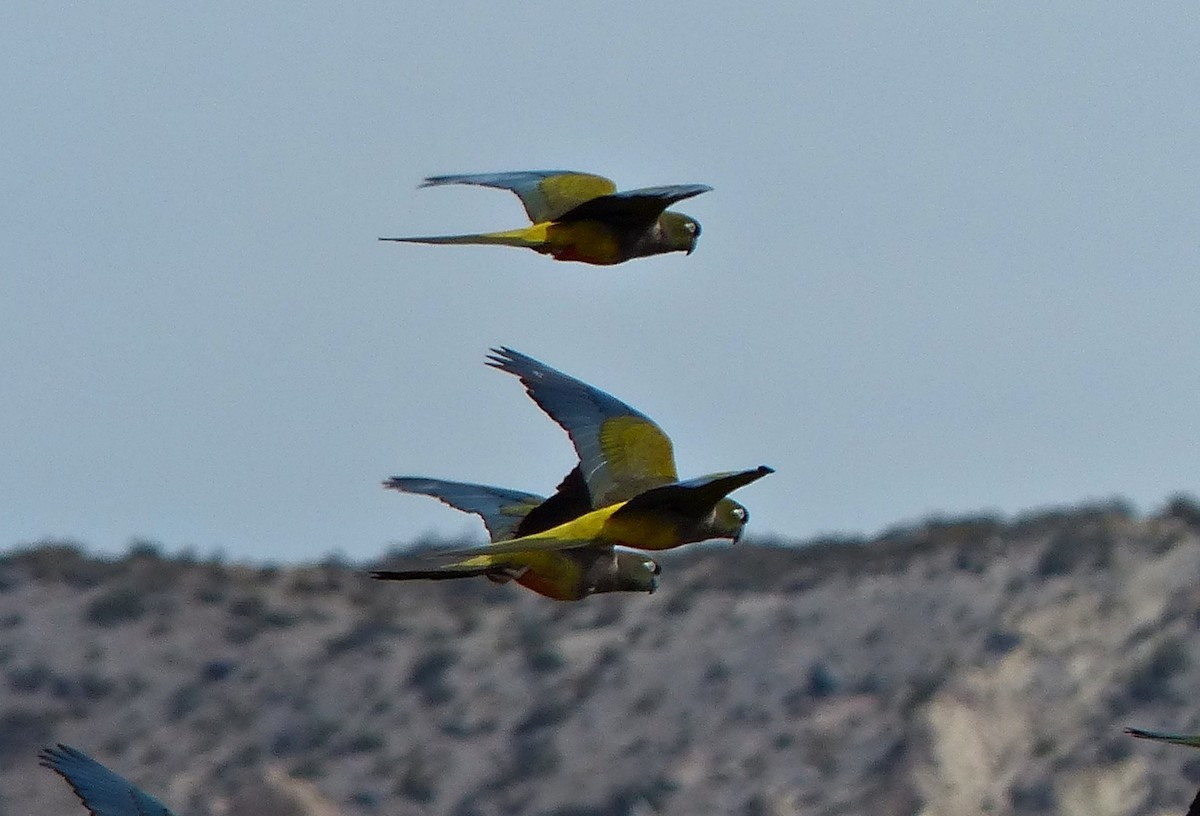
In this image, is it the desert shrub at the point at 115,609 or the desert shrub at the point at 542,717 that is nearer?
the desert shrub at the point at 542,717

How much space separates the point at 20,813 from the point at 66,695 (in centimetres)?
585

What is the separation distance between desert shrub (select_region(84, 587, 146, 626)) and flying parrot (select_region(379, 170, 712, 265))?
4617cm

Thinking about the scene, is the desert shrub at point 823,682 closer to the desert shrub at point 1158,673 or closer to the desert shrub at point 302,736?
the desert shrub at point 1158,673

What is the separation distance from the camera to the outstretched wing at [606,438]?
16852 millimetres

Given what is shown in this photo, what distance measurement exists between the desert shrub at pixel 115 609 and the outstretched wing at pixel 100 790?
4622 centimetres

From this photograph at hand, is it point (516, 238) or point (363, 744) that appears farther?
point (363, 744)

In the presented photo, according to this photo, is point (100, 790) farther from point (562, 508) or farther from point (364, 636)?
point (364, 636)

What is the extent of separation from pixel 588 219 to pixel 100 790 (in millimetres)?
4892

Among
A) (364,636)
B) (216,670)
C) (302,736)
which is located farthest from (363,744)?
(216,670)

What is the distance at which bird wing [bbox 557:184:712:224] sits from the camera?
53.9ft

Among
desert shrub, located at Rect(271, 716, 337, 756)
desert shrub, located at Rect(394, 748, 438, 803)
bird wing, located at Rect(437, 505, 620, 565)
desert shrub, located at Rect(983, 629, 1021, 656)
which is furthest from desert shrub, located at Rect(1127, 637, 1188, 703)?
bird wing, located at Rect(437, 505, 620, 565)

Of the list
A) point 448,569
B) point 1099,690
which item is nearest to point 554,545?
point 448,569

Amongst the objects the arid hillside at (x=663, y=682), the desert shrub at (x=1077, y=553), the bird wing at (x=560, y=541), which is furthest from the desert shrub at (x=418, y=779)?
the bird wing at (x=560, y=541)

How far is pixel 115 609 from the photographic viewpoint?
63.4 meters
